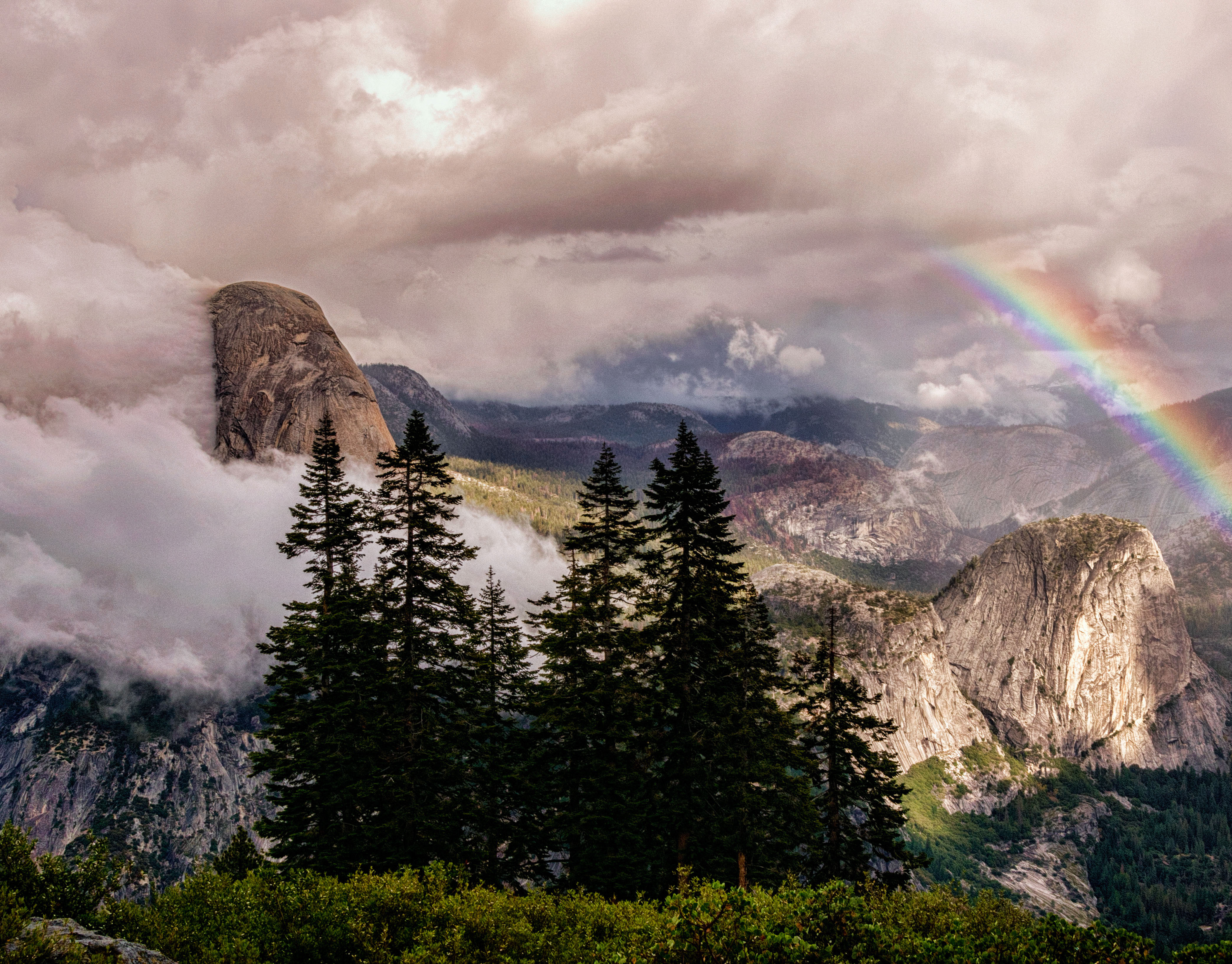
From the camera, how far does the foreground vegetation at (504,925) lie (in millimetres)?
18406

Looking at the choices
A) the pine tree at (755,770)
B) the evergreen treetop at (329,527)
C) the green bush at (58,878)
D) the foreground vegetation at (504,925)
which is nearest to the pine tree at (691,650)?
the pine tree at (755,770)

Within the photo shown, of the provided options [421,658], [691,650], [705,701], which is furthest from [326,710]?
[705,701]

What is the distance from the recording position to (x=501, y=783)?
42094 millimetres

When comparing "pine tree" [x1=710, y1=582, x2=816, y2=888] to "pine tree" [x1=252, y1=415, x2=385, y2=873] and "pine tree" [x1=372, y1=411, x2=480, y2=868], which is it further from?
"pine tree" [x1=252, y1=415, x2=385, y2=873]

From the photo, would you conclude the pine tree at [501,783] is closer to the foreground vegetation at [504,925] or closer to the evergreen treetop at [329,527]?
the evergreen treetop at [329,527]

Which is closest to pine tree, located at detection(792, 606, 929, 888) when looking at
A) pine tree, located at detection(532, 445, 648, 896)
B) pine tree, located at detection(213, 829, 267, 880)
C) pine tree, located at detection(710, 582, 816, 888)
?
pine tree, located at detection(710, 582, 816, 888)

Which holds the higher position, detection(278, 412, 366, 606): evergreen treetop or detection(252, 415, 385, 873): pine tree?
detection(278, 412, 366, 606): evergreen treetop

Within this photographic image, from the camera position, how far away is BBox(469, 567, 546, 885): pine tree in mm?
41375

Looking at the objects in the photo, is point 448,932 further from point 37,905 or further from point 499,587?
point 499,587

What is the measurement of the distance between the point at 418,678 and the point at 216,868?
2380 cm

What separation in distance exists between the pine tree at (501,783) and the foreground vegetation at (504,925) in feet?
42.2

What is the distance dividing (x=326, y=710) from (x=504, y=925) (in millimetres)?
19833

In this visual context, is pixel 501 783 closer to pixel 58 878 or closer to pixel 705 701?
pixel 705 701

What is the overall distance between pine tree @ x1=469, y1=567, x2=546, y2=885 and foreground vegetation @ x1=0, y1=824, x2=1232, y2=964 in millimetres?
12860
